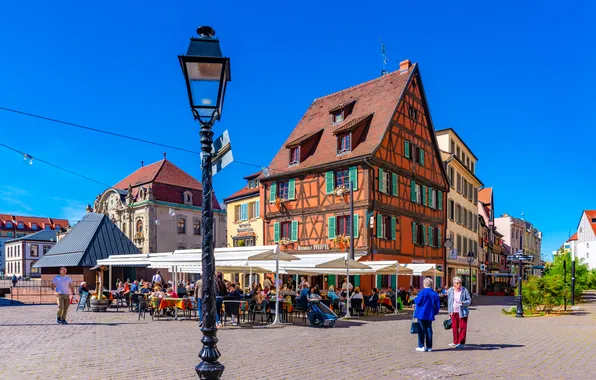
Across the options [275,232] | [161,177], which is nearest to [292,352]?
[275,232]

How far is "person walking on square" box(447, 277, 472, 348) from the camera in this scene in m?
11.6

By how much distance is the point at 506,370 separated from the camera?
29.1ft

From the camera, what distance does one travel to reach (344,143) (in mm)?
31797

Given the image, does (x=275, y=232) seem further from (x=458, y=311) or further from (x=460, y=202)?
(x=458, y=311)

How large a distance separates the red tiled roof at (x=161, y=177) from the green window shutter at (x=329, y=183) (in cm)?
2985

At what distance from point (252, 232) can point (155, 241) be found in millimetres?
19397

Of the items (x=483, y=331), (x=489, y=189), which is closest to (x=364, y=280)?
(x=483, y=331)

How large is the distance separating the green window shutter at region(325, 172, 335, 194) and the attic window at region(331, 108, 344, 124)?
4.26 meters

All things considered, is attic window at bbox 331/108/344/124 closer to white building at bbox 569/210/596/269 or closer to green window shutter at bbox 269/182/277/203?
green window shutter at bbox 269/182/277/203

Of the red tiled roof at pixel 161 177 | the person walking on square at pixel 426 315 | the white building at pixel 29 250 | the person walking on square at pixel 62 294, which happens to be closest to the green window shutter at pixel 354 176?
the person walking on square at pixel 62 294

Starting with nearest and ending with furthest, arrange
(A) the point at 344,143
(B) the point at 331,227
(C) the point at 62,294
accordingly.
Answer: (C) the point at 62,294 < (B) the point at 331,227 < (A) the point at 344,143

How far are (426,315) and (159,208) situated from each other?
4812cm

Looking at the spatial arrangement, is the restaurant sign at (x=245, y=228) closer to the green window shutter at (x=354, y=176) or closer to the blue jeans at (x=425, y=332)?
the green window shutter at (x=354, y=176)

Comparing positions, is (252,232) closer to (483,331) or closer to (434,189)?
(434,189)
